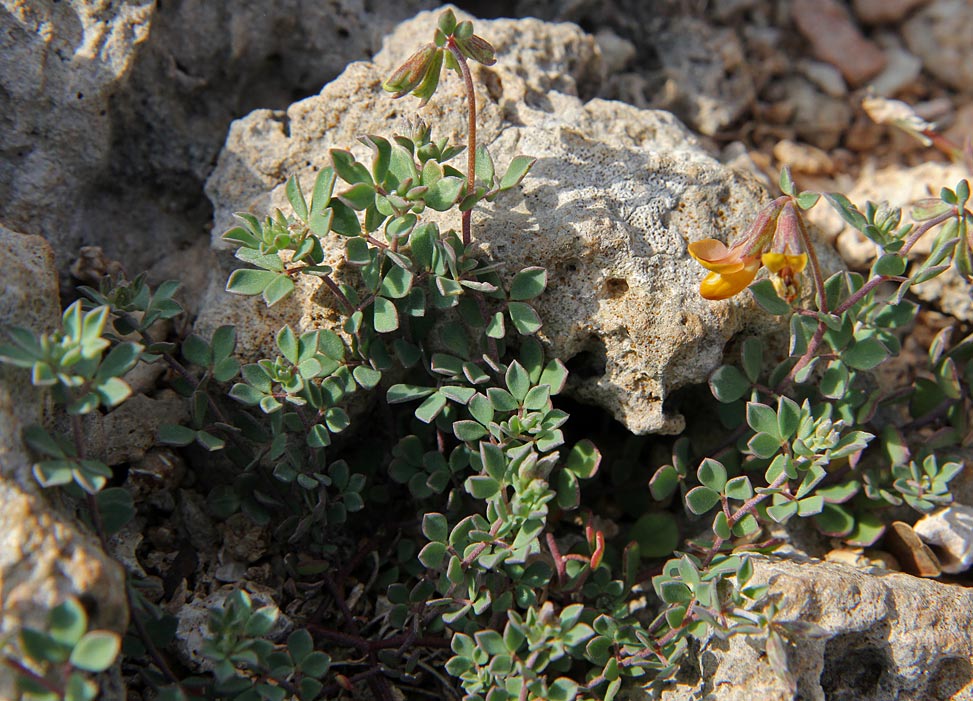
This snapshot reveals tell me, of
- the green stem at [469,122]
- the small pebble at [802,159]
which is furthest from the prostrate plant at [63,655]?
the small pebble at [802,159]

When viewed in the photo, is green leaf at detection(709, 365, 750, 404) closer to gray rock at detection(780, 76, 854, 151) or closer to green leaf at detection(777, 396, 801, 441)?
green leaf at detection(777, 396, 801, 441)

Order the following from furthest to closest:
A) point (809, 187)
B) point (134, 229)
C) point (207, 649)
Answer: point (809, 187), point (134, 229), point (207, 649)

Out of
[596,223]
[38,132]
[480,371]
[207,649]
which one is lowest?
[207,649]

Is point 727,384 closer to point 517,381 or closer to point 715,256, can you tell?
point 715,256

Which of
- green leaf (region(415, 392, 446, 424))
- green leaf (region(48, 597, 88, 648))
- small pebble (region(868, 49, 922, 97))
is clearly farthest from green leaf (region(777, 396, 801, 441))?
small pebble (region(868, 49, 922, 97))

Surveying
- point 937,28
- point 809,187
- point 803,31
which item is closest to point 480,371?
point 809,187

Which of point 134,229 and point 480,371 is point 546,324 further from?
point 134,229
